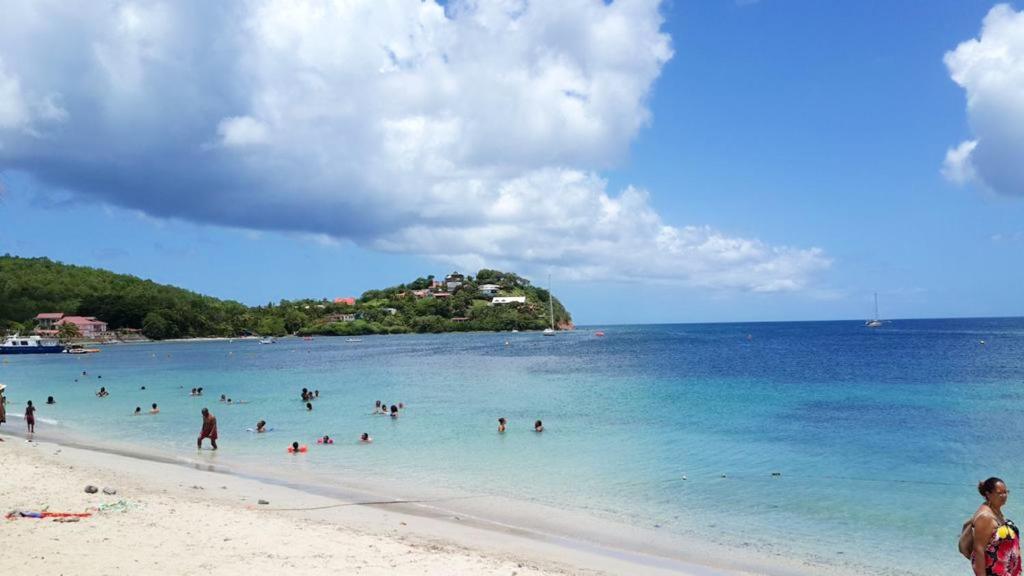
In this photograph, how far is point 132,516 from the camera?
13.1 meters

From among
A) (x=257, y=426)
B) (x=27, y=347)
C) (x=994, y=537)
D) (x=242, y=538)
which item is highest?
(x=994, y=537)

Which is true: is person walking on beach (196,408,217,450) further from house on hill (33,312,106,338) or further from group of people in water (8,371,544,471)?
house on hill (33,312,106,338)

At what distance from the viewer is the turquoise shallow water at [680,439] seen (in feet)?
50.2

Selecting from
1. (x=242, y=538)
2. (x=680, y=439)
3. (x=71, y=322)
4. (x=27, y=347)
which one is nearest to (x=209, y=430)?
(x=242, y=538)

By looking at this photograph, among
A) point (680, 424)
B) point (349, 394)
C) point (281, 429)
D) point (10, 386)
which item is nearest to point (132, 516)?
point (281, 429)

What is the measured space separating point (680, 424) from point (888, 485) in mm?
11113

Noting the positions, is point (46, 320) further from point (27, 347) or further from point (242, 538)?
point (242, 538)

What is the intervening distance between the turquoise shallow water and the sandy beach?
367 centimetres

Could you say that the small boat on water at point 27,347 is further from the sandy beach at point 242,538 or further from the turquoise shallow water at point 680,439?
the sandy beach at point 242,538

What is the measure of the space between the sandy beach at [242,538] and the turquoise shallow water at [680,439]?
367 cm

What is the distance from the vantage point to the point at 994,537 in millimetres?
6738

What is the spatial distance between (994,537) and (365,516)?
11.7m

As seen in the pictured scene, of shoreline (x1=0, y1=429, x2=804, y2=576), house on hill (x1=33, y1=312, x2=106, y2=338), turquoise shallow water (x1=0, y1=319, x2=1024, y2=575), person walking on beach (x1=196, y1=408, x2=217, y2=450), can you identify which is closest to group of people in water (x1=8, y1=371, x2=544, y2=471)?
person walking on beach (x1=196, y1=408, x2=217, y2=450)

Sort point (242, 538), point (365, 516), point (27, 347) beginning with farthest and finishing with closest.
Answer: point (27, 347) < point (365, 516) < point (242, 538)
